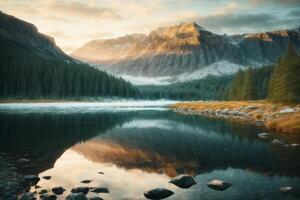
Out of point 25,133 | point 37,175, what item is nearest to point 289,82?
point 25,133

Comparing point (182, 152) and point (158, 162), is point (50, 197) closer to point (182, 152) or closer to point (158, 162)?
point (158, 162)

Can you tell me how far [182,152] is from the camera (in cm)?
3200

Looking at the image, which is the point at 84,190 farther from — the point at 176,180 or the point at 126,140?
the point at 126,140

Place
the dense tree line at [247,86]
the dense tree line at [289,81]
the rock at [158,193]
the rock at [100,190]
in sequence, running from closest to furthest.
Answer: the rock at [158,193] → the rock at [100,190] → the dense tree line at [289,81] → the dense tree line at [247,86]

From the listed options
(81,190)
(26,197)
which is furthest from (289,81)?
(26,197)

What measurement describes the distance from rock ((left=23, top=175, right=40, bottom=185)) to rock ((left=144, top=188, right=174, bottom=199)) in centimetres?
770

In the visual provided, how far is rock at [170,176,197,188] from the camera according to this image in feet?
66.4

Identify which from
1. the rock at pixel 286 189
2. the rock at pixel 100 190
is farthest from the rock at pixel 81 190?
the rock at pixel 286 189

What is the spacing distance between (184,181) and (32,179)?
34.4 ft

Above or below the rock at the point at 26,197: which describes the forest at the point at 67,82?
above

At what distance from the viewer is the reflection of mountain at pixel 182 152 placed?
25984mm

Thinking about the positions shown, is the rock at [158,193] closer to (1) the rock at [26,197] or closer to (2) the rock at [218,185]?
(2) the rock at [218,185]

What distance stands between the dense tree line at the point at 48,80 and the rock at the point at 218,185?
450 ft

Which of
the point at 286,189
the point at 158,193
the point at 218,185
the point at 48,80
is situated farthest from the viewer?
the point at 48,80
